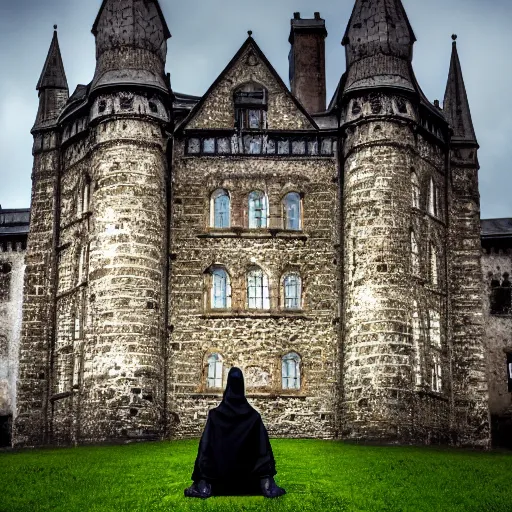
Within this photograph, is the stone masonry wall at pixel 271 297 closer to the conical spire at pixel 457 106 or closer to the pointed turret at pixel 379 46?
the pointed turret at pixel 379 46

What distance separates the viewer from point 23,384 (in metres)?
46.8

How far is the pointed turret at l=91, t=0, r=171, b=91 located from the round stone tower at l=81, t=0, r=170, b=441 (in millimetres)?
37

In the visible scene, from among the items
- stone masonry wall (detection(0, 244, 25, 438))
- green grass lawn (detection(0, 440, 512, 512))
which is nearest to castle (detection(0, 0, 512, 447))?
green grass lawn (detection(0, 440, 512, 512))

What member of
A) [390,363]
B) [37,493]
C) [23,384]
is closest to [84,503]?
[37,493]

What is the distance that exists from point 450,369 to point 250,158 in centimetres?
1087

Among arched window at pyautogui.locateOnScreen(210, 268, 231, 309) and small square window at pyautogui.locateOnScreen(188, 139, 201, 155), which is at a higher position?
small square window at pyautogui.locateOnScreen(188, 139, 201, 155)

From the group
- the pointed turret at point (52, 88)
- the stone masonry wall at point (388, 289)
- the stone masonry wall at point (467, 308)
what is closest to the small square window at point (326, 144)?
the stone masonry wall at point (388, 289)

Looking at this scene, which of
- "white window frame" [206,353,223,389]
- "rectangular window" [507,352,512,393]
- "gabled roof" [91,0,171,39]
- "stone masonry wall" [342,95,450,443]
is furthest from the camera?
"rectangular window" [507,352,512,393]

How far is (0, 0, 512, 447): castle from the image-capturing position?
141ft

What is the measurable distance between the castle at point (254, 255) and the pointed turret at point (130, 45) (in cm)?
8

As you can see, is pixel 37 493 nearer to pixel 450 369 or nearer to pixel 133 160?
pixel 133 160

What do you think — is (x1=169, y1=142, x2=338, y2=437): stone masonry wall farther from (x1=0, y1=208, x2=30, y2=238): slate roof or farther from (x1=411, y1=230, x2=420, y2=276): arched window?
(x1=0, y1=208, x2=30, y2=238): slate roof

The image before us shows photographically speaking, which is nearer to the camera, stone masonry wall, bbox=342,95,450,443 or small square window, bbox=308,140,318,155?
stone masonry wall, bbox=342,95,450,443

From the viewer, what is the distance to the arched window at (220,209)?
45750 millimetres
